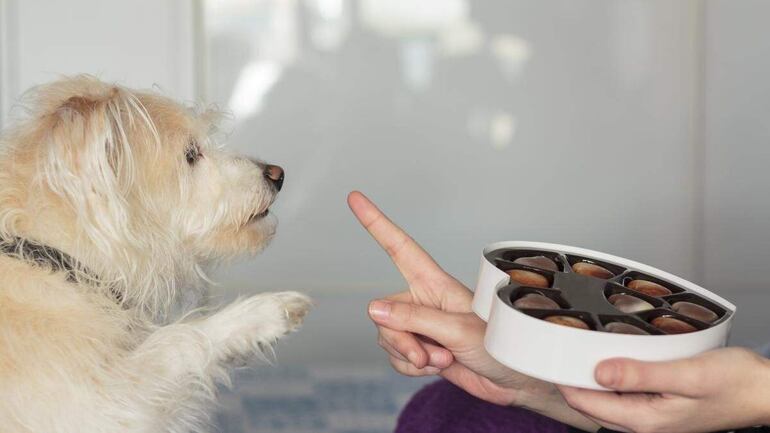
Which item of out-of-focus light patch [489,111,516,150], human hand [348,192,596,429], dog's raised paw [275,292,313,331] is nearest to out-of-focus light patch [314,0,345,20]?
→ out-of-focus light patch [489,111,516,150]

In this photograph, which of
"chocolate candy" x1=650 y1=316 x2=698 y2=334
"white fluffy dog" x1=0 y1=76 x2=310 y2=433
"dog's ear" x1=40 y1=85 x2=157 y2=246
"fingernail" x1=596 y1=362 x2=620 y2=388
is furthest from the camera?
"dog's ear" x1=40 y1=85 x2=157 y2=246

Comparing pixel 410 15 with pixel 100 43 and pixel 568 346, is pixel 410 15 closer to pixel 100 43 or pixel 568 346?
pixel 100 43

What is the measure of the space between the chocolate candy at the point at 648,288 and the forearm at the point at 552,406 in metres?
0.37

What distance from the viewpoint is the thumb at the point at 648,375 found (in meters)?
0.97

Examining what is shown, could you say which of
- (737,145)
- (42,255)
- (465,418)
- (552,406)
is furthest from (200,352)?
(737,145)

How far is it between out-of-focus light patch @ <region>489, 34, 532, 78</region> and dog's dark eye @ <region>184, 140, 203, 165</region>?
2.07m

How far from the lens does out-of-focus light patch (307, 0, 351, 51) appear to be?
3.46 meters

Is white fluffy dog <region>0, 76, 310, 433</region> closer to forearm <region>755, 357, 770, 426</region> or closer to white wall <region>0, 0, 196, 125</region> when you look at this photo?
forearm <region>755, 357, 770, 426</region>

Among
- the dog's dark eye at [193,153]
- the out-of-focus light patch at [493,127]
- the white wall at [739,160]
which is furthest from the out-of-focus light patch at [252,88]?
the dog's dark eye at [193,153]

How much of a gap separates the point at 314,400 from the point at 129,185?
4.27ft

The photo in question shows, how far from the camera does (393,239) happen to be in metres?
1.56

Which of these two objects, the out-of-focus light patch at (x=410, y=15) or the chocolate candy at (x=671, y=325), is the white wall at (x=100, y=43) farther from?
the chocolate candy at (x=671, y=325)

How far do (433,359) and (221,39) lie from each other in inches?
90.4

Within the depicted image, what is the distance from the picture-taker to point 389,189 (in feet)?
11.6
